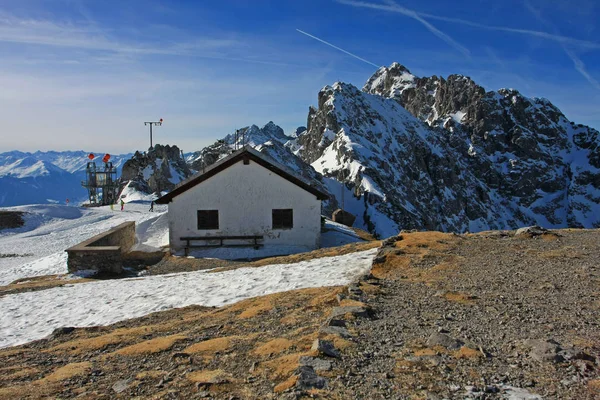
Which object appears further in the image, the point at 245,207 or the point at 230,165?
the point at 245,207

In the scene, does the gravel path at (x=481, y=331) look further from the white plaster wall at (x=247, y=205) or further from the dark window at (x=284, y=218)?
the dark window at (x=284, y=218)

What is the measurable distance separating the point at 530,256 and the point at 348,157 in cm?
18575

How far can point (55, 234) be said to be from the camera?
35.8 meters

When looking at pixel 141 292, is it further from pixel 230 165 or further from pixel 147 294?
pixel 230 165

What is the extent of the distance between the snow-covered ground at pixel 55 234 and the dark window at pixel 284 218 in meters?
7.07

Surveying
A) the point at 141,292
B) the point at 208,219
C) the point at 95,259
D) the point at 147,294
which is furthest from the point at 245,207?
the point at 147,294

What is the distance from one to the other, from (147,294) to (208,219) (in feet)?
36.1

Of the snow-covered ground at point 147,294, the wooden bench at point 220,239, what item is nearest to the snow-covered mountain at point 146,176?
the wooden bench at point 220,239

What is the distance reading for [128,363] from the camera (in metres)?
7.70

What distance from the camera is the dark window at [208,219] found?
83.3ft

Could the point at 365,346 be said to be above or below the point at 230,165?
below

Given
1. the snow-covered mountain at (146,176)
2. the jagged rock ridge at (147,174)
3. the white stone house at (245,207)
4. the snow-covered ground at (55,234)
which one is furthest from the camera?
the jagged rock ridge at (147,174)

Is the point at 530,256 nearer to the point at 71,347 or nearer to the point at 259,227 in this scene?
the point at 71,347

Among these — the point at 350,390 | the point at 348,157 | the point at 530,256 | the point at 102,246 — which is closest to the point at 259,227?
the point at 102,246
